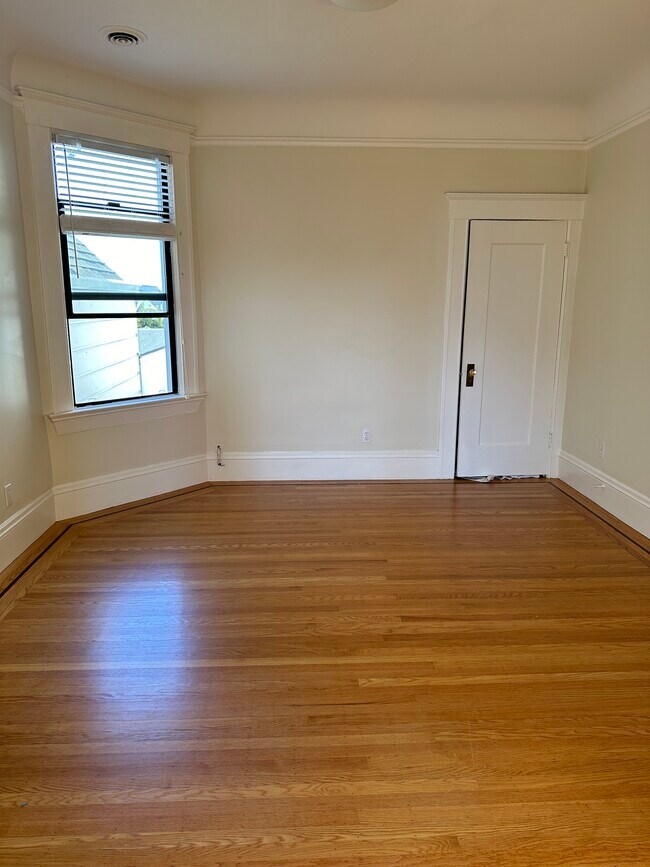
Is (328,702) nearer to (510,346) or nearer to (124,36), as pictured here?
(510,346)

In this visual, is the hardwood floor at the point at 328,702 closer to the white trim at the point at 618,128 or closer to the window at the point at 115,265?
the window at the point at 115,265

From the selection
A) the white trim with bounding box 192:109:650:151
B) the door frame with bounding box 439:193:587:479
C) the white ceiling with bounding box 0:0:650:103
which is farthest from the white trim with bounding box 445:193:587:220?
the white ceiling with bounding box 0:0:650:103

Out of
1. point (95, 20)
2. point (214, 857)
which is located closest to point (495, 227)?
point (95, 20)

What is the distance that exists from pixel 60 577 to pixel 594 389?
3895 millimetres

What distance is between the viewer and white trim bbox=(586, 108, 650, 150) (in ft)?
12.0

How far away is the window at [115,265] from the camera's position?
369 centimetres

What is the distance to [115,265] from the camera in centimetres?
396

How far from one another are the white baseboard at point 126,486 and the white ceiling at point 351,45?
2.68 m

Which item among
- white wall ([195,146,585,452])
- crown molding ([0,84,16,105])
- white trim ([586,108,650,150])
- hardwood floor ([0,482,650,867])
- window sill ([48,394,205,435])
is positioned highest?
white trim ([586,108,650,150])

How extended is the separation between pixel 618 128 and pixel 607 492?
2581mm

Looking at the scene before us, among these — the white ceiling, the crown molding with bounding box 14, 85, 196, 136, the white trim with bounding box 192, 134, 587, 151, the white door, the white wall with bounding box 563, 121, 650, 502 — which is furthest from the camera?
the white door

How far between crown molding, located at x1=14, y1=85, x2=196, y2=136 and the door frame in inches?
82.5

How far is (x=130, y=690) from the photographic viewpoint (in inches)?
87.5

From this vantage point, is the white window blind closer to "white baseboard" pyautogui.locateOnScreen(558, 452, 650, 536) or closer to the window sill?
the window sill
